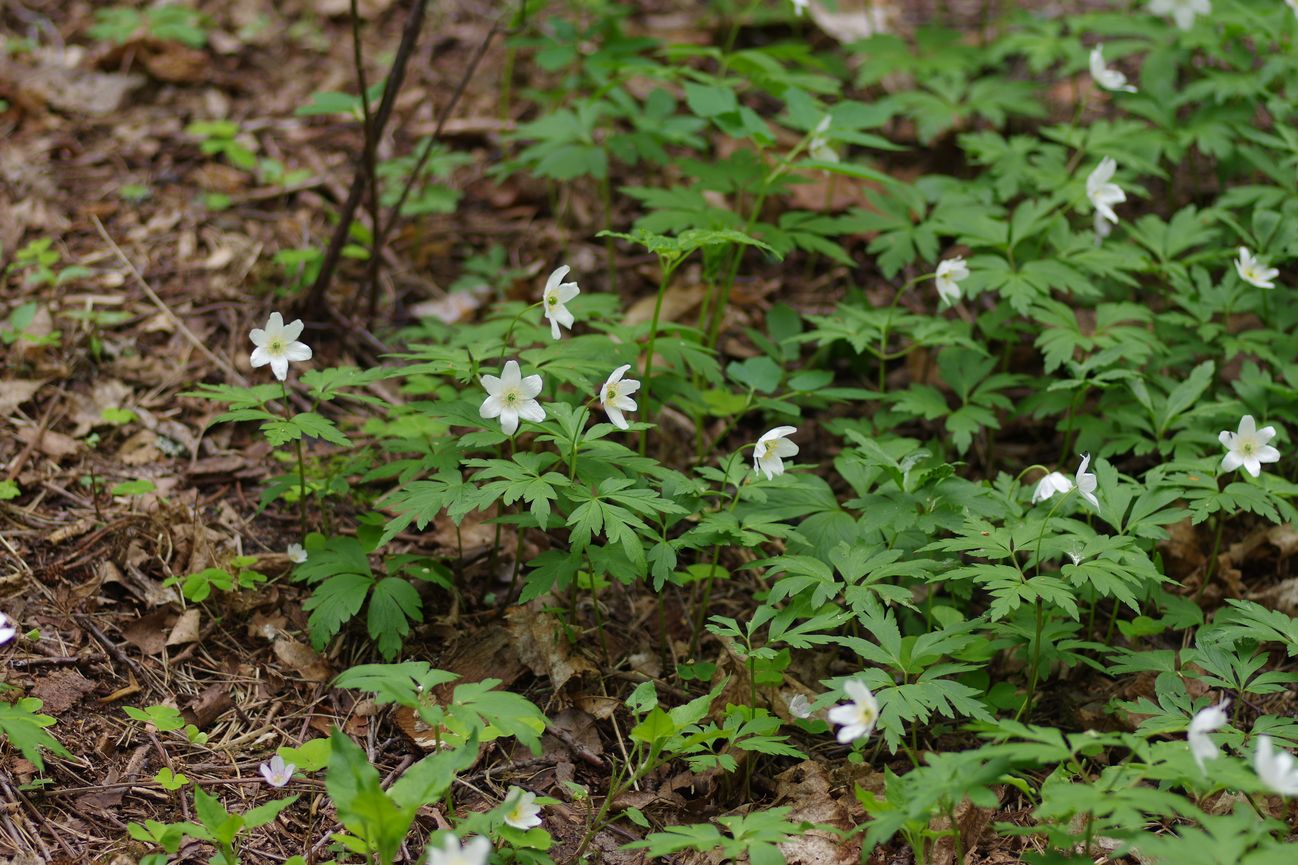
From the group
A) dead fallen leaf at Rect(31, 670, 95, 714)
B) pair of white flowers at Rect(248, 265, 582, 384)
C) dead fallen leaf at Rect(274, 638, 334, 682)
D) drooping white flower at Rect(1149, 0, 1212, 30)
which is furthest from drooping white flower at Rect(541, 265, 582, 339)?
drooping white flower at Rect(1149, 0, 1212, 30)

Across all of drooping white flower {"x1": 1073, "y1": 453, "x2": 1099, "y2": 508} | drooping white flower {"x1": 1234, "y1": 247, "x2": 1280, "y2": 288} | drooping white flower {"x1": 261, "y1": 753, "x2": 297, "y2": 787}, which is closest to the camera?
drooping white flower {"x1": 261, "y1": 753, "x2": 297, "y2": 787}

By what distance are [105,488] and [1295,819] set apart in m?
3.49

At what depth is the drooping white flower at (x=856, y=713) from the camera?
2240mm

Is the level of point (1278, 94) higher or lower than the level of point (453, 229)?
higher

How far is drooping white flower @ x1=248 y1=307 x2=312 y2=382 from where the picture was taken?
9.72ft

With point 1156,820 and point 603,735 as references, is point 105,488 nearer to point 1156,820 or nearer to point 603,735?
point 603,735

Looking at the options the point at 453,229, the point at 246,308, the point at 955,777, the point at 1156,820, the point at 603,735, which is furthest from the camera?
the point at 453,229

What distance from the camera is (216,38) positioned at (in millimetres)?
5703

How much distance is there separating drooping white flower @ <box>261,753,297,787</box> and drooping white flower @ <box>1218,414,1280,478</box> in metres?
2.56

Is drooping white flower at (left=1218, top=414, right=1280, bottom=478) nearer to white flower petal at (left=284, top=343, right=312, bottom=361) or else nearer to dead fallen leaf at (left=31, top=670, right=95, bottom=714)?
white flower petal at (left=284, top=343, right=312, bottom=361)

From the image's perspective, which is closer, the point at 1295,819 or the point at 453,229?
the point at 1295,819

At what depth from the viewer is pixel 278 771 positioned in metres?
2.55

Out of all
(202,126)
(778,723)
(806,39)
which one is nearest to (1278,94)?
(806,39)

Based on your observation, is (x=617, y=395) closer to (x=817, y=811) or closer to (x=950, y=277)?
(x=817, y=811)
